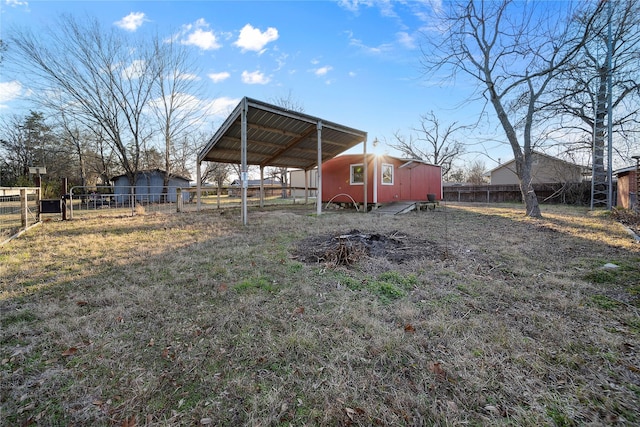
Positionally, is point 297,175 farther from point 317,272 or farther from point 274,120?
point 317,272

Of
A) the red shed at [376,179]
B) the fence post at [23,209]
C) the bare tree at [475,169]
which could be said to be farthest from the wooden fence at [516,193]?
the fence post at [23,209]

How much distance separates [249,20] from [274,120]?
342cm

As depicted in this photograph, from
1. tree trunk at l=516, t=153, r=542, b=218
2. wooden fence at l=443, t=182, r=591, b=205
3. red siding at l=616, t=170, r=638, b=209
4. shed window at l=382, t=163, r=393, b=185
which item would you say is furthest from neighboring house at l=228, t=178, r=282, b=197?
wooden fence at l=443, t=182, r=591, b=205

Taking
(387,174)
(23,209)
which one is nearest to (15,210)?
(23,209)

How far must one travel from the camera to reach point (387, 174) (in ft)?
43.2

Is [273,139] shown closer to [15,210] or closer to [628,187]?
[15,210]

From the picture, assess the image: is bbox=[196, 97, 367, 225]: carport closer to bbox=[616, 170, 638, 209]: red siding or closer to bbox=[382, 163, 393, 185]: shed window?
bbox=[382, 163, 393, 185]: shed window

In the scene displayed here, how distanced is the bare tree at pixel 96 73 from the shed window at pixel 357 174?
13.8 meters

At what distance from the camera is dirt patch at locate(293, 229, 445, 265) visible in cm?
438

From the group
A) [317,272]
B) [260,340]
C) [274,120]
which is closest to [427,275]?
[317,272]

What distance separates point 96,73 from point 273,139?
12.4m

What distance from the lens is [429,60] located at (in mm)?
11156

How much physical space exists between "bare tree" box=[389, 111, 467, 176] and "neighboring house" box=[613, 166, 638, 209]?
17.6 metres

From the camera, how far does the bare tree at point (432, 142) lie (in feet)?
96.4
